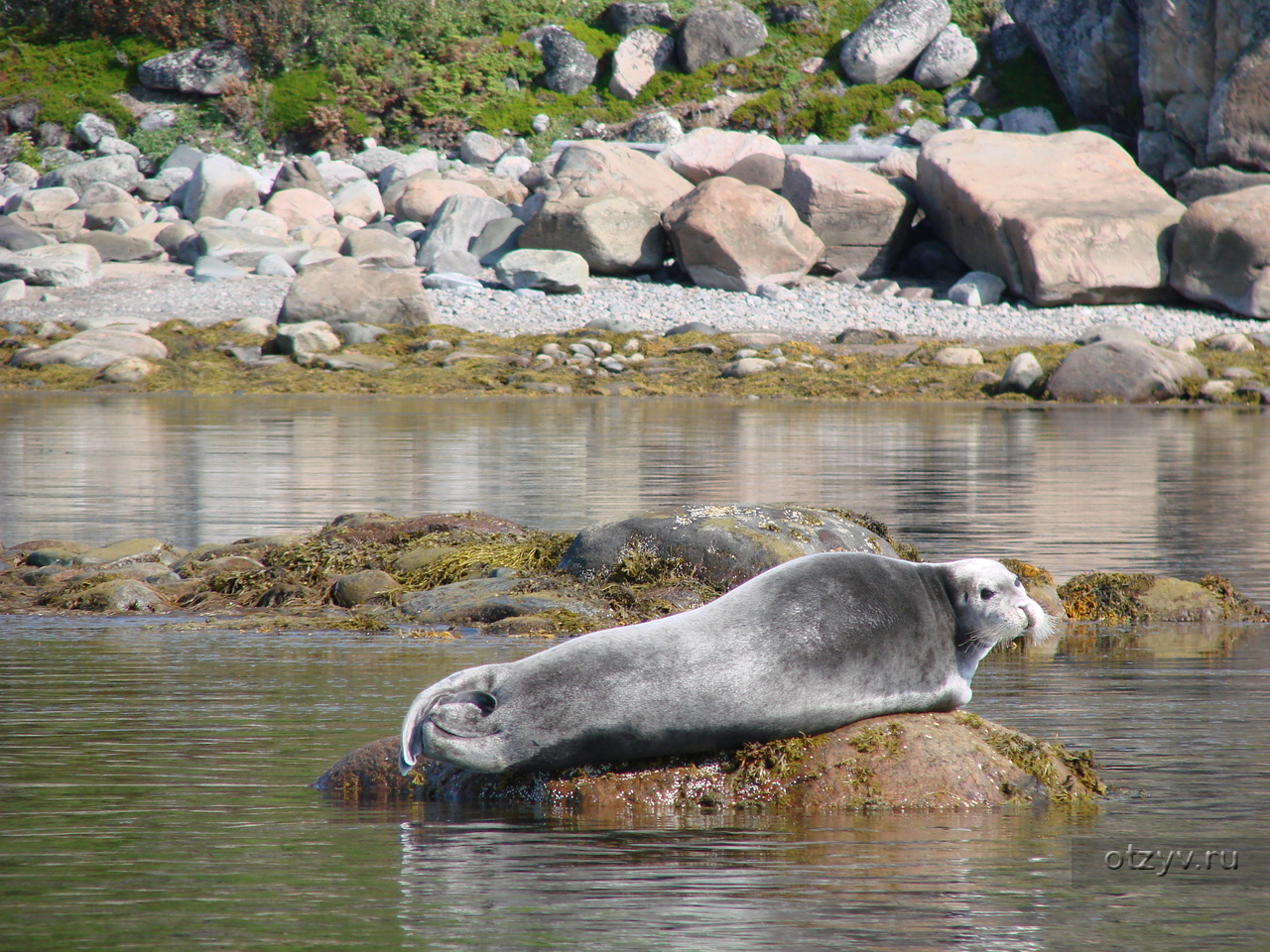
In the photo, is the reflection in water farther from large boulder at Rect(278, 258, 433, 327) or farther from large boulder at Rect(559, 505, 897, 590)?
large boulder at Rect(278, 258, 433, 327)

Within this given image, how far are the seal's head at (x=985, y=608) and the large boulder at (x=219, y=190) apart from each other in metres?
40.3

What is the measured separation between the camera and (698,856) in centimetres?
446

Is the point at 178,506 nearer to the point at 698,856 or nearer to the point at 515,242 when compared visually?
the point at 698,856

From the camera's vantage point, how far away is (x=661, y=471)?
17.1m

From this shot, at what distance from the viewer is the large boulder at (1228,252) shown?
35.7 m

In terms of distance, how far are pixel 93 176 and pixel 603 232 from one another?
709 inches

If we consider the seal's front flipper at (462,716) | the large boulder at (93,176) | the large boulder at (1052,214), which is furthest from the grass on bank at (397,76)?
the seal's front flipper at (462,716)

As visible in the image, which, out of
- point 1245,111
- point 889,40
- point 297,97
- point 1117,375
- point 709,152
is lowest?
point 1117,375

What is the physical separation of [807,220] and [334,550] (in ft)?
99.1

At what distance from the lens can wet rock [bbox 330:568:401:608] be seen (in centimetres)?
1014

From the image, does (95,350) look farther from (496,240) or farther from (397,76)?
(397,76)

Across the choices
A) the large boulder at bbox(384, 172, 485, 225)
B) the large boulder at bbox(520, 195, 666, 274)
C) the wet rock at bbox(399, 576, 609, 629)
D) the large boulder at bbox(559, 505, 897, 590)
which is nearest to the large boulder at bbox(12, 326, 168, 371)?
the large boulder at bbox(520, 195, 666, 274)

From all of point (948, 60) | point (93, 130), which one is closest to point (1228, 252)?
point (948, 60)

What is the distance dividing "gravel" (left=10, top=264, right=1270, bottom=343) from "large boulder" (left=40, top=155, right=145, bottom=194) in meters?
9.98
